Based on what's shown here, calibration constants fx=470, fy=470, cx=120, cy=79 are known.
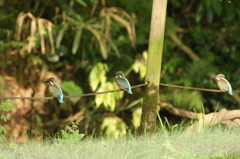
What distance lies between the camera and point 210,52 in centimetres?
834

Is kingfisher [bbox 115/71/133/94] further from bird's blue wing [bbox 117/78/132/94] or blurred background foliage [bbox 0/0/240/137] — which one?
blurred background foliage [bbox 0/0/240/137]

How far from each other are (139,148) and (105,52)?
3.31 m

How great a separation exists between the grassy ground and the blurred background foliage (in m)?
3.03

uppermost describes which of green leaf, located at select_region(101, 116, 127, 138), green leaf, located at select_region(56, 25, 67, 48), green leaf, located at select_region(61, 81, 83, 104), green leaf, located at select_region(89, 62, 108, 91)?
green leaf, located at select_region(56, 25, 67, 48)

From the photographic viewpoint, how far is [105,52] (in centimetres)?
683

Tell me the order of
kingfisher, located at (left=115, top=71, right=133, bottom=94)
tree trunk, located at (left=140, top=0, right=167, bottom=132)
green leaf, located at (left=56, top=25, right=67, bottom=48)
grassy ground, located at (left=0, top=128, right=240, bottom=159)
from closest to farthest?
grassy ground, located at (left=0, top=128, right=240, bottom=159), kingfisher, located at (left=115, top=71, right=133, bottom=94), tree trunk, located at (left=140, top=0, right=167, bottom=132), green leaf, located at (left=56, top=25, right=67, bottom=48)

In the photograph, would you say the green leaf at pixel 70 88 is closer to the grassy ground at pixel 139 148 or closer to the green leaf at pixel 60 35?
the green leaf at pixel 60 35

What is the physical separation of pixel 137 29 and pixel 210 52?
1458 millimetres

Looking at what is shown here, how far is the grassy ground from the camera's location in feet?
11.6

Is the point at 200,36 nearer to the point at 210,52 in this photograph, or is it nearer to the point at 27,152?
the point at 210,52

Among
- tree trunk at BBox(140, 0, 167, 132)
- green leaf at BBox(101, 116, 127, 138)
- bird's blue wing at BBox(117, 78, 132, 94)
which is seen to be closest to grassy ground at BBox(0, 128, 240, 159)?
tree trunk at BBox(140, 0, 167, 132)

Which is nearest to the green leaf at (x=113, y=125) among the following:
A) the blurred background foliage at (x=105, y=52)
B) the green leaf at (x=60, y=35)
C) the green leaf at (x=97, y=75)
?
the blurred background foliage at (x=105, y=52)

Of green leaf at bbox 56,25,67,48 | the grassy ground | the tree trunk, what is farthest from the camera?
green leaf at bbox 56,25,67,48

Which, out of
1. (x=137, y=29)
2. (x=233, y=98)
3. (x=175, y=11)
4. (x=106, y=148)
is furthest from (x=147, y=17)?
(x=106, y=148)
